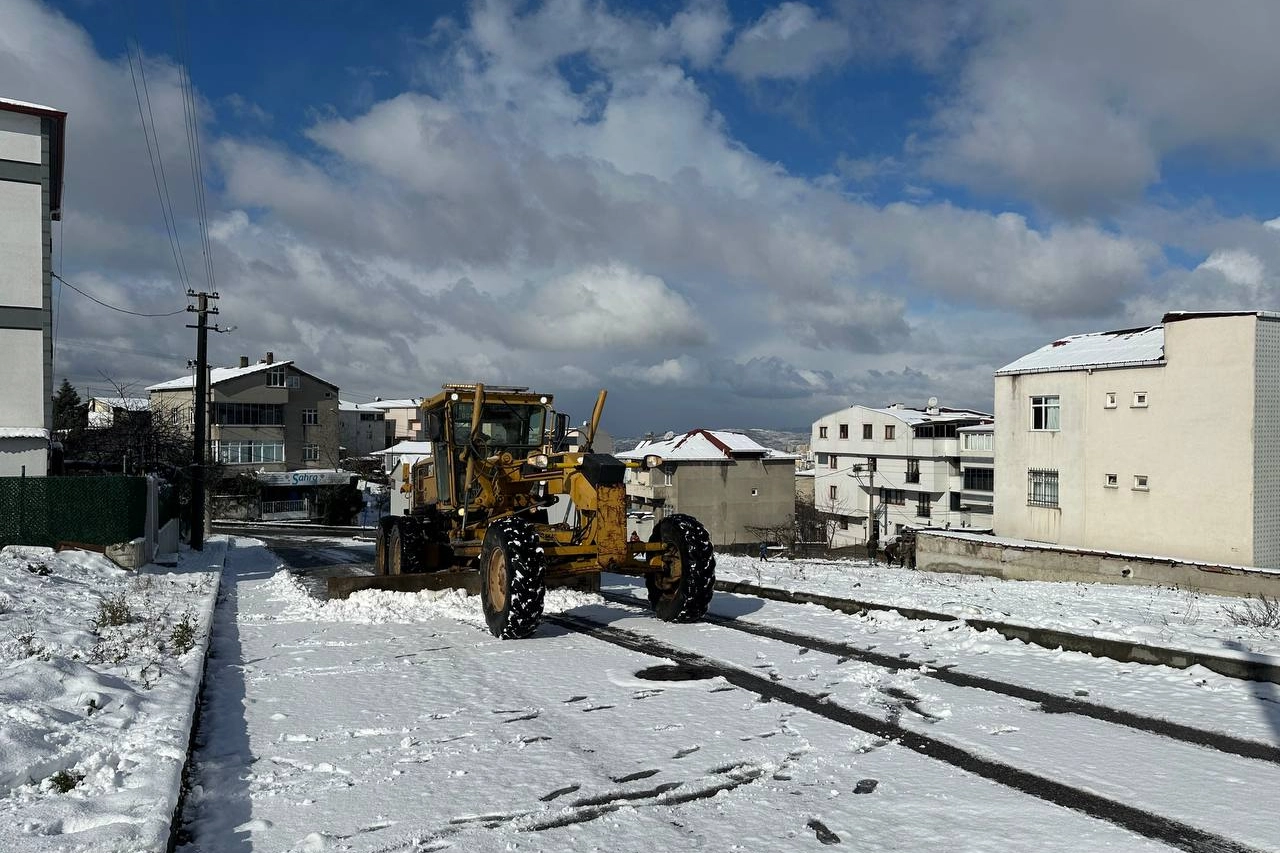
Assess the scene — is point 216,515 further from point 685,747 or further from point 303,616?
point 685,747

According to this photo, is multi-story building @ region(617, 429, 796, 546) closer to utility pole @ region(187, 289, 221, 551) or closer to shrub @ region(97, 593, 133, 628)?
utility pole @ region(187, 289, 221, 551)

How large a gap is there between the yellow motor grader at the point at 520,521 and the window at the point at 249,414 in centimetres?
5270

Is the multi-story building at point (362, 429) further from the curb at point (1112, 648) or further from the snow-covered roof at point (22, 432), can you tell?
the curb at point (1112, 648)

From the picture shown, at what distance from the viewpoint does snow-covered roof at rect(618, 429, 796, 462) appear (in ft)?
192

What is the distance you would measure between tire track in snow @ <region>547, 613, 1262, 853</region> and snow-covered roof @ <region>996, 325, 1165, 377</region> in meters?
27.4

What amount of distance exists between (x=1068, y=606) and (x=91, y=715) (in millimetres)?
11124

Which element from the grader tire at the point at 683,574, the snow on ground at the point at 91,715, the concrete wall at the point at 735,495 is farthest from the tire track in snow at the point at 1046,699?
the concrete wall at the point at 735,495

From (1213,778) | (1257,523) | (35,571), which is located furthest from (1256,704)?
(1257,523)

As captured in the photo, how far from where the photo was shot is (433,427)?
13.6 meters

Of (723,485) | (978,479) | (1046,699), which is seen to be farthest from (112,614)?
(978,479)

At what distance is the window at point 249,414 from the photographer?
63250 millimetres

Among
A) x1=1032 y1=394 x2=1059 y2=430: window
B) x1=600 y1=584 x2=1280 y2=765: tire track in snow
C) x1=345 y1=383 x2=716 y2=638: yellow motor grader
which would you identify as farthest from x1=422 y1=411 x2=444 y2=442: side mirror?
x1=1032 y1=394 x2=1059 y2=430: window

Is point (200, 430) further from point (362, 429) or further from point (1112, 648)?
point (362, 429)

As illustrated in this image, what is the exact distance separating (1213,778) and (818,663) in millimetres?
3592
